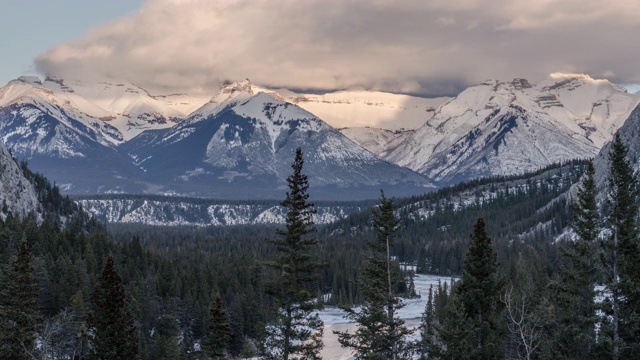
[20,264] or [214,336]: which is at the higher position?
[20,264]

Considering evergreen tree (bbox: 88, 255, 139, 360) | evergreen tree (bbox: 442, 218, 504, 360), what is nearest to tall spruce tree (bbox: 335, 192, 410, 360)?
evergreen tree (bbox: 442, 218, 504, 360)

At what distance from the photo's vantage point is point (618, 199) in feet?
162

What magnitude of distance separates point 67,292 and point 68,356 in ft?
74.8

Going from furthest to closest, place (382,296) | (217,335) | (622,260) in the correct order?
(217,335)
(382,296)
(622,260)

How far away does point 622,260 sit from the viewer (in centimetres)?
4881

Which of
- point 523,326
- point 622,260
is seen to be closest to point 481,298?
point 523,326

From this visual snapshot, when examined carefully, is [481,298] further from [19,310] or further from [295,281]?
[19,310]

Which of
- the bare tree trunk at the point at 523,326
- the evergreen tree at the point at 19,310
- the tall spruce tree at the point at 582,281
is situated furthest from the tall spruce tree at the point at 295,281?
the evergreen tree at the point at 19,310

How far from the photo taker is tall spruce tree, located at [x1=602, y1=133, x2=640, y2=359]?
158ft

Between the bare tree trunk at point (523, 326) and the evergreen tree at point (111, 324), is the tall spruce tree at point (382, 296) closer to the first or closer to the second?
the bare tree trunk at point (523, 326)

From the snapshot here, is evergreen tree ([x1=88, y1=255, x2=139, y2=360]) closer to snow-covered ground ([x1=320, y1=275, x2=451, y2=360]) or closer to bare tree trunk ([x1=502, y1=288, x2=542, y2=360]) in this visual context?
bare tree trunk ([x1=502, y1=288, x2=542, y2=360])

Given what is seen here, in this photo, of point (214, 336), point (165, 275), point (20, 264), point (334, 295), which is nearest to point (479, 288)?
point (214, 336)

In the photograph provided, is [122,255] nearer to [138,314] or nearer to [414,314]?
[138,314]

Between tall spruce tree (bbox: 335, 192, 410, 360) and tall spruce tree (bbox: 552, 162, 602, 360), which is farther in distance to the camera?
tall spruce tree (bbox: 335, 192, 410, 360)
